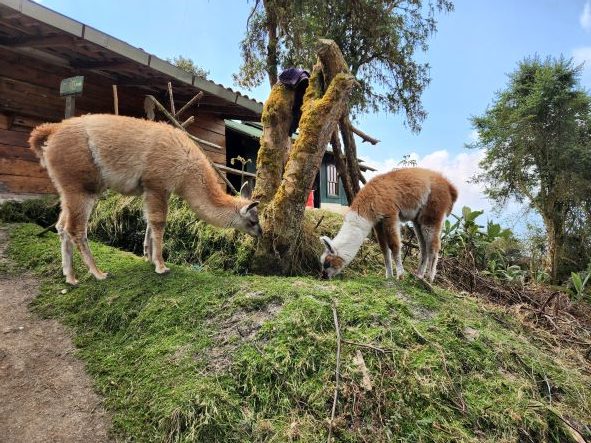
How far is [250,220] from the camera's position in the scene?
5.91 metres

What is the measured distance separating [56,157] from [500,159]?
81.4 feet

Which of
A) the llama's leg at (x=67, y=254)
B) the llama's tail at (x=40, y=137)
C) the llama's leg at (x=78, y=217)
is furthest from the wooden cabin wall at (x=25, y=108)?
the llama's leg at (x=78, y=217)

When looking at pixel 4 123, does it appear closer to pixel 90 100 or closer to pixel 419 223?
pixel 90 100

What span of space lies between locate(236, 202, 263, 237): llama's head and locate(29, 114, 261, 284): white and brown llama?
0.05ft

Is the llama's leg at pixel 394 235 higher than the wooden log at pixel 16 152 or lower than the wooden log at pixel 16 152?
lower

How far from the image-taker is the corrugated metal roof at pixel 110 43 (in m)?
7.11

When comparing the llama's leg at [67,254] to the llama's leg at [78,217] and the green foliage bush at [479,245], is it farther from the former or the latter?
the green foliage bush at [479,245]

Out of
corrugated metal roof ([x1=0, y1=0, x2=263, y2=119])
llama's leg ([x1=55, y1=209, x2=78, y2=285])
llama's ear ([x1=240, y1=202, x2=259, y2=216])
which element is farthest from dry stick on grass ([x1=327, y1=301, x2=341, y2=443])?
corrugated metal roof ([x1=0, y1=0, x2=263, y2=119])

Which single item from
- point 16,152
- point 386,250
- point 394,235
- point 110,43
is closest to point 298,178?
point 394,235

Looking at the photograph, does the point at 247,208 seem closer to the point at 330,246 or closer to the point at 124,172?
the point at 330,246

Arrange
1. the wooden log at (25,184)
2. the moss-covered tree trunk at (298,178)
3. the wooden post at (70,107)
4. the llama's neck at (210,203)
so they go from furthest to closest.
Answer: the wooden log at (25,184), the wooden post at (70,107), the moss-covered tree trunk at (298,178), the llama's neck at (210,203)

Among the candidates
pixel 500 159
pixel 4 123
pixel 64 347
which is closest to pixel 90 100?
pixel 4 123

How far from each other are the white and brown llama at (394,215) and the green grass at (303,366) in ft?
3.90

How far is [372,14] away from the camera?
19.0 meters
